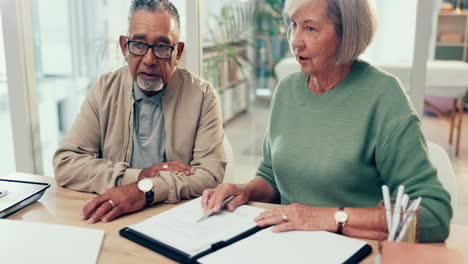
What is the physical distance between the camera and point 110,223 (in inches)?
43.9

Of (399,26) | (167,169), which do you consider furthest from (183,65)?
(167,169)

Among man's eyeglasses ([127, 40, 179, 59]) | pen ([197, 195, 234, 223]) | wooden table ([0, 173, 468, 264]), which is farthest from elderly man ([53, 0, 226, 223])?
pen ([197, 195, 234, 223])

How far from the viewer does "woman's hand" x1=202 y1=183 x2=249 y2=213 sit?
45.1 inches

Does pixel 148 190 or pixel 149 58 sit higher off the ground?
pixel 149 58

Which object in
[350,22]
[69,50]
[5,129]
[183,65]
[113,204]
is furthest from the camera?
[5,129]

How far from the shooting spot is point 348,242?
0.96m

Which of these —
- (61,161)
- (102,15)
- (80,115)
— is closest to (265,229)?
(61,161)

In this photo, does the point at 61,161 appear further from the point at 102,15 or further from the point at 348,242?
the point at 102,15

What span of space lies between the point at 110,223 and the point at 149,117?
58 centimetres

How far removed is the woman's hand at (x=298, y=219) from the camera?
3.36 ft

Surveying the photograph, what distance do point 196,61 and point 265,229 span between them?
1.71 meters

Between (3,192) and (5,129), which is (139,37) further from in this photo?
(5,129)

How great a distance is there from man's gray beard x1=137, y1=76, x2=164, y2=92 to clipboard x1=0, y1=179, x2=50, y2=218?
46cm

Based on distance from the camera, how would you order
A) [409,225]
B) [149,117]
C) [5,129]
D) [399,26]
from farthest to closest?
[5,129]
[399,26]
[149,117]
[409,225]
